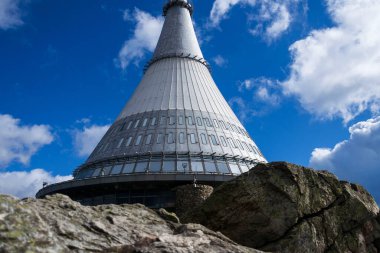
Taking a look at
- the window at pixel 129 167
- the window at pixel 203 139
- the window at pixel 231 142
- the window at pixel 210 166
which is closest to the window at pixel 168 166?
the window at pixel 129 167

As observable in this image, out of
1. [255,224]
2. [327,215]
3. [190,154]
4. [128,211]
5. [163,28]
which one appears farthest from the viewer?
[163,28]

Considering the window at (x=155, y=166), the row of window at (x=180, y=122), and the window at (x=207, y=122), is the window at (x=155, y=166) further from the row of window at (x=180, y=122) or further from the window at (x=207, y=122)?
the window at (x=207, y=122)

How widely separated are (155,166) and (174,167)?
1371 millimetres

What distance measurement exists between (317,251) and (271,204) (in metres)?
1.89

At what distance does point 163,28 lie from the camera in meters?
51.0

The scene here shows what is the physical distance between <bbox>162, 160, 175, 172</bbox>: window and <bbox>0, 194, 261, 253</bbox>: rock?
20.6m

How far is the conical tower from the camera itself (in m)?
28.9

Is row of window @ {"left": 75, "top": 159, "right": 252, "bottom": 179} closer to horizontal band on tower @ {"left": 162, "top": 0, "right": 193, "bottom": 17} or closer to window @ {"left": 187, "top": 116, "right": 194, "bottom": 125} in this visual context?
window @ {"left": 187, "top": 116, "right": 194, "bottom": 125}

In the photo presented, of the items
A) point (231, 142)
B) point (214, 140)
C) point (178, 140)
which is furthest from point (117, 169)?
point (231, 142)

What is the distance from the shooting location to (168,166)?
30.3m

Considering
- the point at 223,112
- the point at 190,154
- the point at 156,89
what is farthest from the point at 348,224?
the point at 156,89

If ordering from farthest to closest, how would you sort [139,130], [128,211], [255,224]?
[139,130]
[255,224]
[128,211]

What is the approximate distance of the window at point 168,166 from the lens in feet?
97.7

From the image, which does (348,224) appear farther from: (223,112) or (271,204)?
(223,112)
